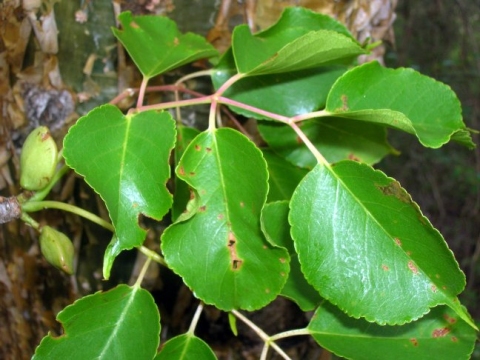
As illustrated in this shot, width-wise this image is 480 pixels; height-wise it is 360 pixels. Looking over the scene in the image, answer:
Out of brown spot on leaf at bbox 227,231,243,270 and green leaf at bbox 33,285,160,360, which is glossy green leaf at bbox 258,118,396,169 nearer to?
brown spot on leaf at bbox 227,231,243,270

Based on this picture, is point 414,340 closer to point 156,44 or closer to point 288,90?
point 288,90

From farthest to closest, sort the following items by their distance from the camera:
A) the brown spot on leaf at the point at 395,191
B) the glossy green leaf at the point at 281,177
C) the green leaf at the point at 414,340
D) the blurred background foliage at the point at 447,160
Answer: the blurred background foliage at the point at 447,160 → the glossy green leaf at the point at 281,177 → the green leaf at the point at 414,340 → the brown spot on leaf at the point at 395,191

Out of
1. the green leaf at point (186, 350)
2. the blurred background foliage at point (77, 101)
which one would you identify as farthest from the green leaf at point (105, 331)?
the blurred background foliage at point (77, 101)

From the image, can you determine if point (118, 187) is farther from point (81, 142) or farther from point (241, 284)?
point (241, 284)

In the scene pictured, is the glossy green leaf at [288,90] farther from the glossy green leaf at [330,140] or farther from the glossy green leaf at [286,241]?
the glossy green leaf at [286,241]

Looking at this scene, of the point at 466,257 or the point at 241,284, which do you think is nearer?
the point at 241,284

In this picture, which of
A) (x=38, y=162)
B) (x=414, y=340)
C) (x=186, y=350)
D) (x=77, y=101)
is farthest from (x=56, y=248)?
(x=414, y=340)

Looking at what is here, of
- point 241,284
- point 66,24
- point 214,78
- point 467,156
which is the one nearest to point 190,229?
point 241,284
